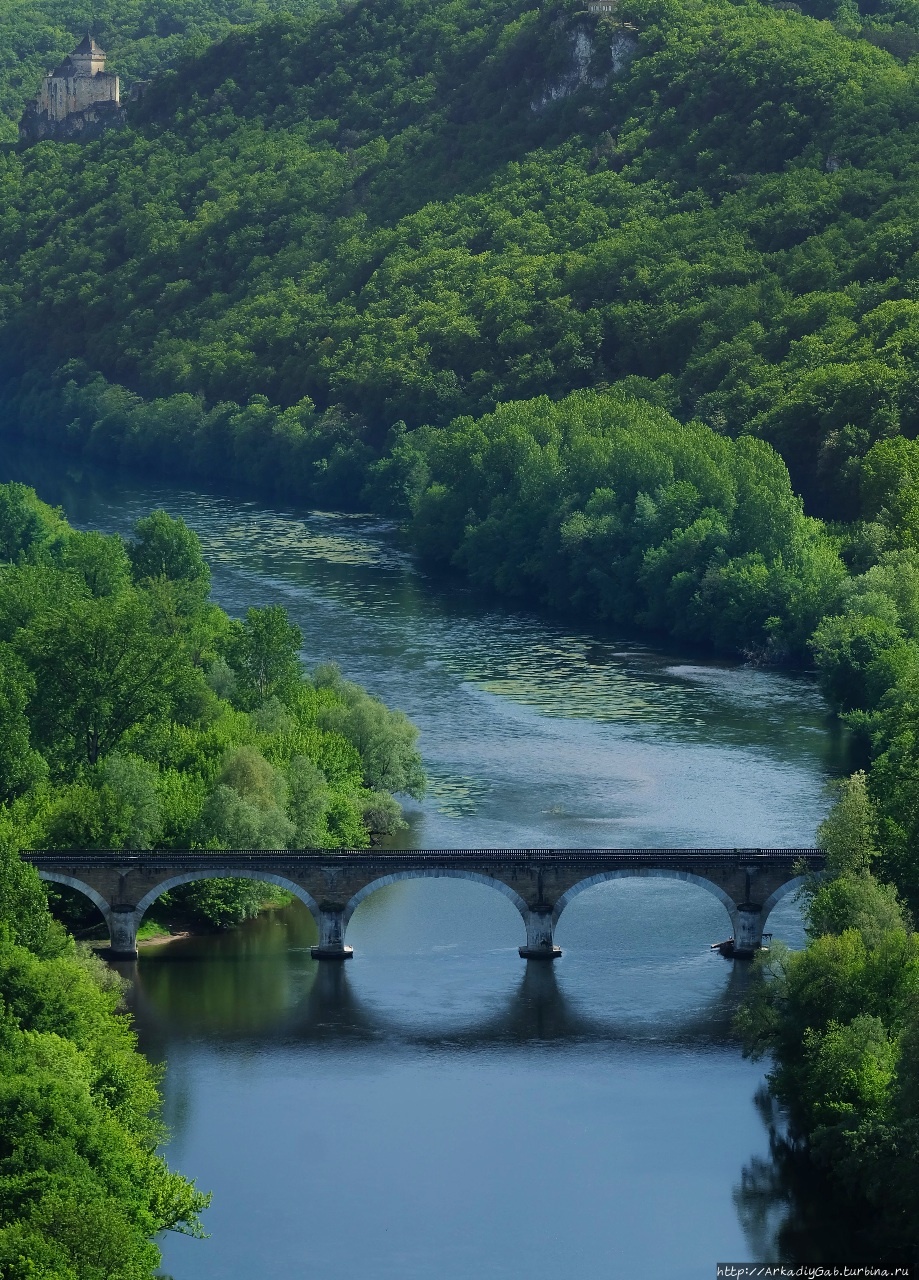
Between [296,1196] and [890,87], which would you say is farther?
[890,87]

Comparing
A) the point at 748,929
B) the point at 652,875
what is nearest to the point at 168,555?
the point at 652,875

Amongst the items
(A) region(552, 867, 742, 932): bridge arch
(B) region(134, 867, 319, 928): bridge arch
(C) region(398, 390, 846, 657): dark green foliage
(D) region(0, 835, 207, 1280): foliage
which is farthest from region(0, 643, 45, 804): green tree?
(C) region(398, 390, 846, 657): dark green foliage

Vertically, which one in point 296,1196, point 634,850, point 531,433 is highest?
point 531,433

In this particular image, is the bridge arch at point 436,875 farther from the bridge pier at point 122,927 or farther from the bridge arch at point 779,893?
the bridge arch at point 779,893

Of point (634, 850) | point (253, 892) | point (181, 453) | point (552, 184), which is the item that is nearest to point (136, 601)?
point (253, 892)

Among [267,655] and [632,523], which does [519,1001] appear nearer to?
[267,655]

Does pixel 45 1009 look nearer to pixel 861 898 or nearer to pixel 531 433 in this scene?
pixel 861 898

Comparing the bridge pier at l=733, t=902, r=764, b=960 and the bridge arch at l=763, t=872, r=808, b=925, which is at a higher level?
the bridge arch at l=763, t=872, r=808, b=925

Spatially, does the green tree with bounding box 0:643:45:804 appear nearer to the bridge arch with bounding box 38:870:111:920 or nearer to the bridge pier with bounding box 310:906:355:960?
the bridge arch with bounding box 38:870:111:920
